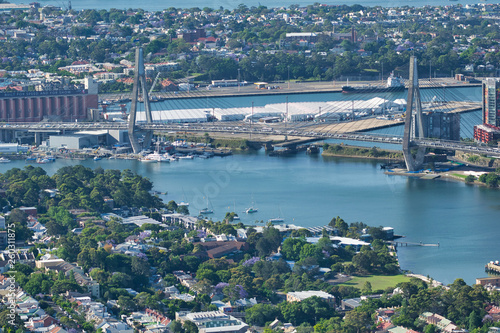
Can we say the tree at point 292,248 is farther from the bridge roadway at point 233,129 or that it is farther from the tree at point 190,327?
the bridge roadway at point 233,129

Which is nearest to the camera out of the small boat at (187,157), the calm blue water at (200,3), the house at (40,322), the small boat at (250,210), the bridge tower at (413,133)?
the house at (40,322)

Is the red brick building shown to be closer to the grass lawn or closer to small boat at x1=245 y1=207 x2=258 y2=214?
small boat at x1=245 y1=207 x2=258 y2=214

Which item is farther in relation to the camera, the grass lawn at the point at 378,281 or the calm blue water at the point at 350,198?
the calm blue water at the point at 350,198

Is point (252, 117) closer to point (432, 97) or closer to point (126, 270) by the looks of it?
point (432, 97)

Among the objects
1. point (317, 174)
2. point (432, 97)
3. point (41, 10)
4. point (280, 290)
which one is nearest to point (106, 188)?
point (317, 174)

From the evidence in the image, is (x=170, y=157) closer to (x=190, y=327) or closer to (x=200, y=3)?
(x=190, y=327)

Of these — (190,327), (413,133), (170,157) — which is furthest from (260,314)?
(413,133)

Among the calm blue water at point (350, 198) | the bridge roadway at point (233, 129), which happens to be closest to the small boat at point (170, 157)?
the calm blue water at point (350, 198)
